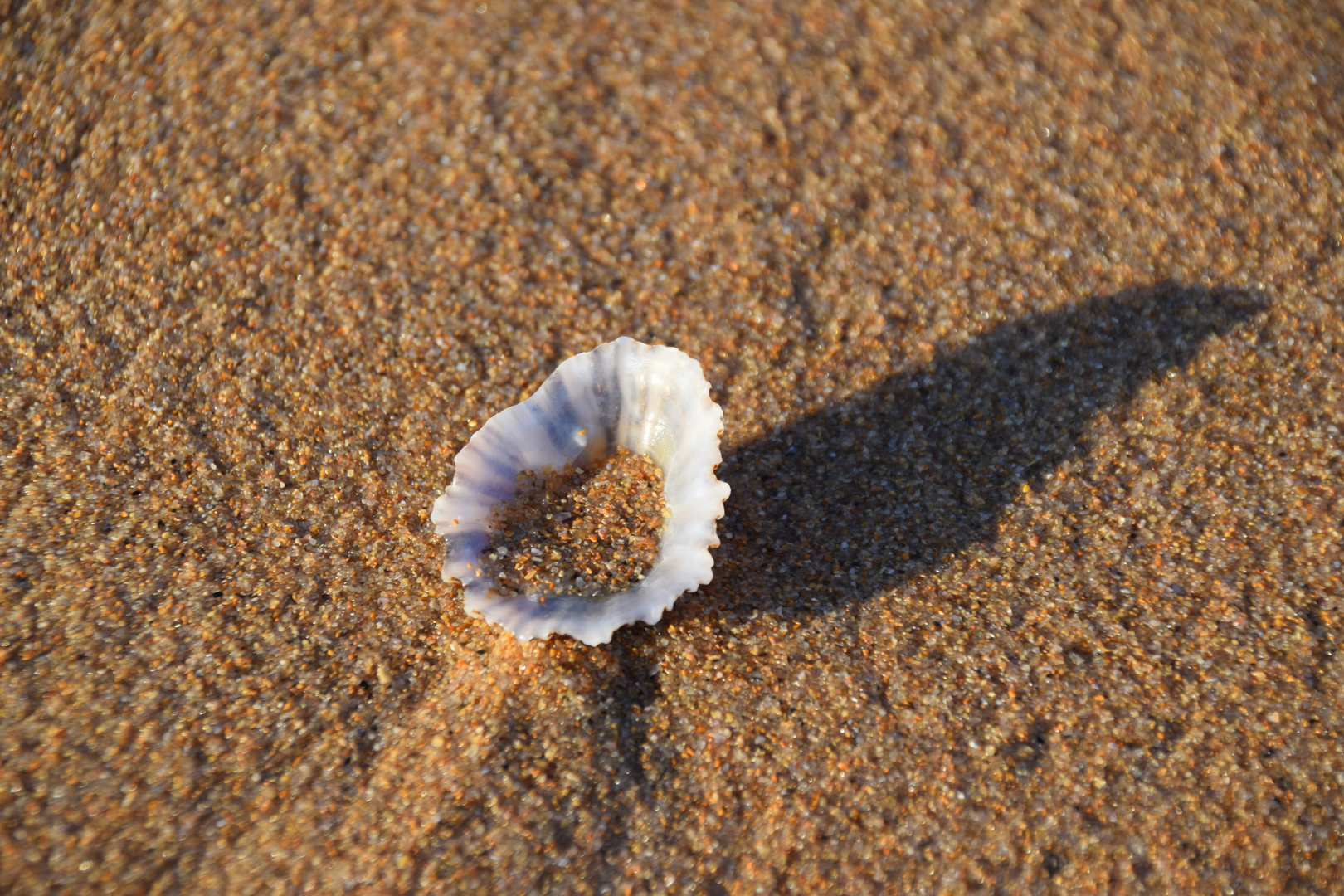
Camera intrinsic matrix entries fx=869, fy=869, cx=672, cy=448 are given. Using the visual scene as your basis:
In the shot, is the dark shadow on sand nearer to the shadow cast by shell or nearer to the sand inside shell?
the shadow cast by shell

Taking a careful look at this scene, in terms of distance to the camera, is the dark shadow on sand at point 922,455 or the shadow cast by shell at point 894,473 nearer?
the shadow cast by shell at point 894,473

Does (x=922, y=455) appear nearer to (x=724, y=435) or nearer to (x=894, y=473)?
(x=894, y=473)

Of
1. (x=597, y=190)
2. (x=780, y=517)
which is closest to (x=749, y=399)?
(x=780, y=517)

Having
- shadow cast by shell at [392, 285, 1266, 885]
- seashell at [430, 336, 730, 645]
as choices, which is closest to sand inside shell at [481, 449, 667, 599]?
seashell at [430, 336, 730, 645]

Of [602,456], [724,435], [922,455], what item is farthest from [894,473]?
[602,456]

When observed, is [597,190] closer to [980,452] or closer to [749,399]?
[749,399]

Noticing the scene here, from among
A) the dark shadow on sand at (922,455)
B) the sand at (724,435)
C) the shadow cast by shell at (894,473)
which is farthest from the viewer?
the dark shadow on sand at (922,455)

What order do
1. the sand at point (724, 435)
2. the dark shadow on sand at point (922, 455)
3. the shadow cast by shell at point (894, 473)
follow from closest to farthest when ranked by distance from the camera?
the sand at point (724, 435) < the shadow cast by shell at point (894, 473) < the dark shadow on sand at point (922, 455)

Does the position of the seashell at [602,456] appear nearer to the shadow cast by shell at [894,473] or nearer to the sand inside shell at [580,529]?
the sand inside shell at [580,529]

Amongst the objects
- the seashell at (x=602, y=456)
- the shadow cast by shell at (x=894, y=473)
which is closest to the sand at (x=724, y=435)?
the shadow cast by shell at (x=894, y=473)
